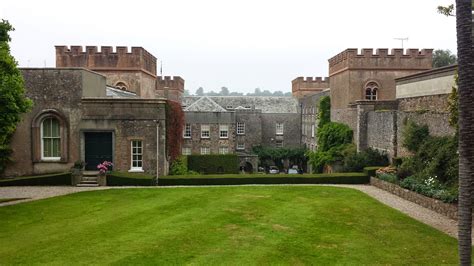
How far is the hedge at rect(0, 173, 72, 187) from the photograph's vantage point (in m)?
23.9

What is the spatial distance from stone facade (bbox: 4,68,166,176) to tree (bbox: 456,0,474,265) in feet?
66.4

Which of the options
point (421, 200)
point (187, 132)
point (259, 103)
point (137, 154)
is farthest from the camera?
point (259, 103)

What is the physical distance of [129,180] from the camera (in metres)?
24.0

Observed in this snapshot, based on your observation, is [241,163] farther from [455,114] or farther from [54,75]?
[455,114]

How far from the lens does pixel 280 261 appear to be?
1050 centimetres

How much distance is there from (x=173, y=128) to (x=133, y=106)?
3410 mm

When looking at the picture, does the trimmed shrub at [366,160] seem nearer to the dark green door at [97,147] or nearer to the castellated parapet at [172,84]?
the dark green door at [97,147]

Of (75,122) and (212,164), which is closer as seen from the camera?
(75,122)

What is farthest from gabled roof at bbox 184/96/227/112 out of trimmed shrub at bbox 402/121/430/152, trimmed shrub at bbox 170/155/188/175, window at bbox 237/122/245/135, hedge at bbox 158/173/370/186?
trimmed shrub at bbox 402/121/430/152

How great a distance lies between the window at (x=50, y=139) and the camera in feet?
85.0

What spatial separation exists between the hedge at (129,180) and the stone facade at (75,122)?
1.70 metres

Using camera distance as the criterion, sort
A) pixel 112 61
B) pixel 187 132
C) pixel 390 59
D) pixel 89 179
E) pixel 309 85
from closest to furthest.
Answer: pixel 89 179 → pixel 390 59 → pixel 112 61 → pixel 187 132 → pixel 309 85

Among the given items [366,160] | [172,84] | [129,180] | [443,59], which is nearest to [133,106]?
[129,180]

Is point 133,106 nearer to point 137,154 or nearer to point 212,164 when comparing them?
point 137,154
